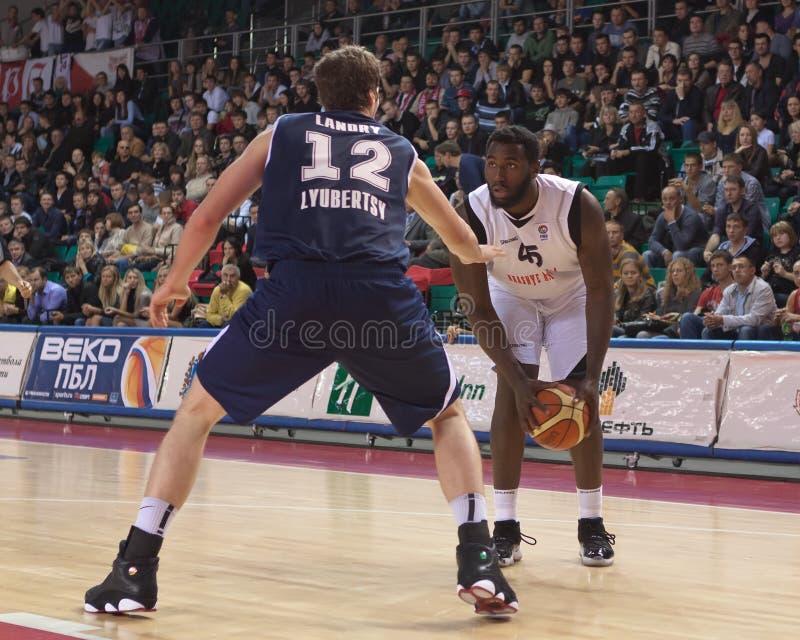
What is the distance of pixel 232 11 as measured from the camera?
2423 cm

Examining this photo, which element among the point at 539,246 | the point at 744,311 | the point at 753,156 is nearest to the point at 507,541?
Result: the point at 539,246

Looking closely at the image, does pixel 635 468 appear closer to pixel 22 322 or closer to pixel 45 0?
pixel 22 322

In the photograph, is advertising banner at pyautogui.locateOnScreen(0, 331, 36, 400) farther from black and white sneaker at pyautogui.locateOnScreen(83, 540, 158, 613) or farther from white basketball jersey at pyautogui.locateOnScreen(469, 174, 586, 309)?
black and white sneaker at pyautogui.locateOnScreen(83, 540, 158, 613)

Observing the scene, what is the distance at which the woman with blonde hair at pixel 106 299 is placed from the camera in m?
15.9

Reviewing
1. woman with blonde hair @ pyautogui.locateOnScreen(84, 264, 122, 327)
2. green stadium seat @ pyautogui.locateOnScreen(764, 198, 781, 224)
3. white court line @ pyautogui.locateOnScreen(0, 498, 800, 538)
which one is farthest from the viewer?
woman with blonde hair @ pyautogui.locateOnScreen(84, 264, 122, 327)

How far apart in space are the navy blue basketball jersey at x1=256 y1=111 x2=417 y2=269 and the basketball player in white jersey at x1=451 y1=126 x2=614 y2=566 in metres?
1.24

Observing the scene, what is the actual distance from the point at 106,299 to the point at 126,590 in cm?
1270

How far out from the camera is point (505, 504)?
555 cm

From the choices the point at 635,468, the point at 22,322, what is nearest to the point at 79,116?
the point at 22,322

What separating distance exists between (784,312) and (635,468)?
203 cm

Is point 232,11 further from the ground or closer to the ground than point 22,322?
further from the ground

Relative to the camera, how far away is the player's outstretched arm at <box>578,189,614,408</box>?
5309mm

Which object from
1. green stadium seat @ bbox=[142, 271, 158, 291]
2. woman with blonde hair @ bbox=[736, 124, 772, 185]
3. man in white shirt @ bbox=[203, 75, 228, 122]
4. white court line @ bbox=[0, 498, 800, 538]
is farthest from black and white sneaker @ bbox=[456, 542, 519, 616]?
man in white shirt @ bbox=[203, 75, 228, 122]

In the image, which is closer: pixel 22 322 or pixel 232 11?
pixel 22 322
